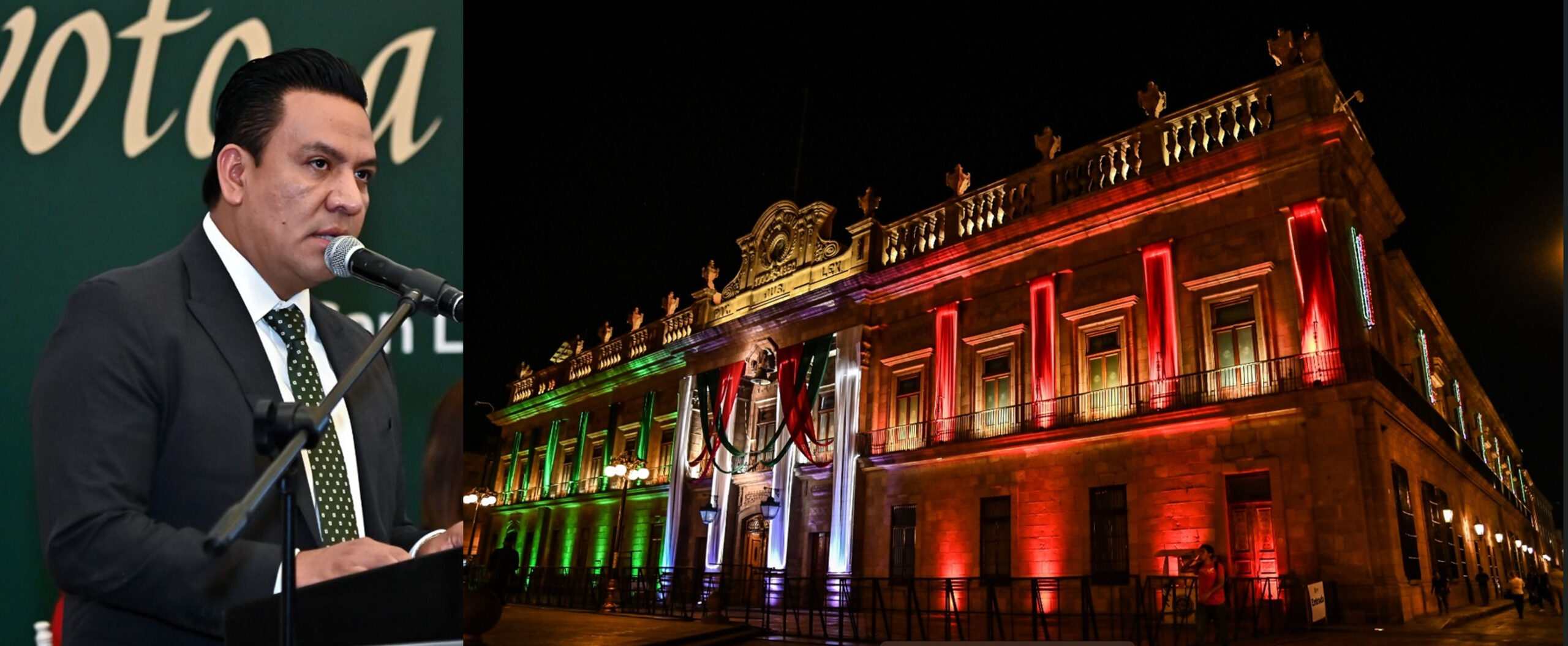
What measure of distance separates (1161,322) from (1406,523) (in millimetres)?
2438

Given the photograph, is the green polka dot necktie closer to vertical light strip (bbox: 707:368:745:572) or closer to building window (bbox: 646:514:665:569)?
vertical light strip (bbox: 707:368:745:572)

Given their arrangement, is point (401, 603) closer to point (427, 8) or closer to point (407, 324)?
point (407, 324)

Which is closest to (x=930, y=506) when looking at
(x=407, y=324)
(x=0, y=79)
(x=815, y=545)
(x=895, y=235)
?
(x=815, y=545)

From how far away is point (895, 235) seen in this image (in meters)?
10.6

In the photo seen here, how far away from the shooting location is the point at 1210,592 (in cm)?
573

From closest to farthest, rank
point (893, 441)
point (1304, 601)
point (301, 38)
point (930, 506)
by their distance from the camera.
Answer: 1. point (301, 38)
2. point (1304, 601)
3. point (930, 506)
4. point (893, 441)

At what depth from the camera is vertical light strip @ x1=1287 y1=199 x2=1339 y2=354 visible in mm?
7113

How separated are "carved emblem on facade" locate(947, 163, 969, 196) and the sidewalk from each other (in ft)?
→ 16.9

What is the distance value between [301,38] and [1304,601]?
7.33 metres

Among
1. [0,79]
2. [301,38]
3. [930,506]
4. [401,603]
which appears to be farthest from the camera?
[930,506]

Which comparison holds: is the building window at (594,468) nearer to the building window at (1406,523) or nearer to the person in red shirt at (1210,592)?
the person in red shirt at (1210,592)

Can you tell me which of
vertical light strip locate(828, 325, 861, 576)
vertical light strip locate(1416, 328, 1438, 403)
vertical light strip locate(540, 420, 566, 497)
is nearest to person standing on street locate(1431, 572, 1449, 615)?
vertical light strip locate(1416, 328, 1438, 403)

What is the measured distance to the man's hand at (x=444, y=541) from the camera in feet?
5.12

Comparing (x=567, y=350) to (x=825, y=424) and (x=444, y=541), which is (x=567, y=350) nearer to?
(x=825, y=424)
